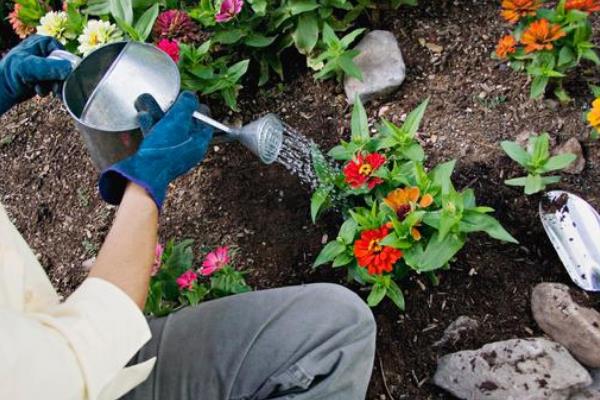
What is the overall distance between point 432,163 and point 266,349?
86 cm

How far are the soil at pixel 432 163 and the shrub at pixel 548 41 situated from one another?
9 cm

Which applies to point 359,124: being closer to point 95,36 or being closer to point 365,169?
point 365,169

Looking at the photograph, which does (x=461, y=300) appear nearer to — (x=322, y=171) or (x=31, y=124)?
(x=322, y=171)

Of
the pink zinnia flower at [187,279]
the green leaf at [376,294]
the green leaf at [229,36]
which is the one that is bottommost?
the green leaf at [376,294]

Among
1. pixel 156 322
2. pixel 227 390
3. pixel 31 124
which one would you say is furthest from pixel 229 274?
pixel 31 124

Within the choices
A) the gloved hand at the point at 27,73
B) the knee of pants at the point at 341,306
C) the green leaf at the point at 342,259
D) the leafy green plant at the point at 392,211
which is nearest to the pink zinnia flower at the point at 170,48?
the gloved hand at the point at 27,73

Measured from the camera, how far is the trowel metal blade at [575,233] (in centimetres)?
167

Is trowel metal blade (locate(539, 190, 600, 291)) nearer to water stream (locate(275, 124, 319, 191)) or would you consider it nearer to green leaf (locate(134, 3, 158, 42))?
water stream (locate(275, 124, 319, 191))

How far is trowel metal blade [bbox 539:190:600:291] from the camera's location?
1.67 m

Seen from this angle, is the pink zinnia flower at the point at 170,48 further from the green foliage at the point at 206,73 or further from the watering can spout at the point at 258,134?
the watering can spout at the point at 258,134

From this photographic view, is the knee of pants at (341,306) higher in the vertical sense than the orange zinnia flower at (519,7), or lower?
lower

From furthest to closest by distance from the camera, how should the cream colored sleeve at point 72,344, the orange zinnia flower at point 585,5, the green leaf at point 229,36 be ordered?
the green leaf at point 229,36
the orange zinnia flower at point 585,5
the cream colored sleeve at point 72,344

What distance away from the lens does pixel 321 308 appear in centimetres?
139

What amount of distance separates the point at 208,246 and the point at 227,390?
781 millimetres
